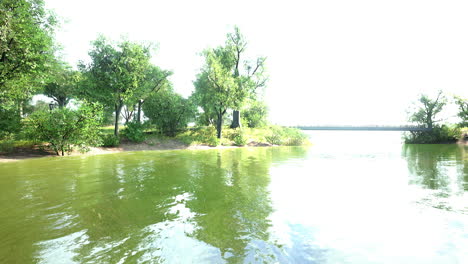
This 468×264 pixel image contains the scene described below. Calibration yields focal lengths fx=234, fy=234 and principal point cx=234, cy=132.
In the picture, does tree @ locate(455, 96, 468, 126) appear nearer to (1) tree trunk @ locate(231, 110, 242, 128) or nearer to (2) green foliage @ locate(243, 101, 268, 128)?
(2) green foliage @ locate(243, 101, 268, 128)

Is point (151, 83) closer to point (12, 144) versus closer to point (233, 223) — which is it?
point (12, 144)

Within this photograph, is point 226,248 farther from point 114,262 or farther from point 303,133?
point 303,133

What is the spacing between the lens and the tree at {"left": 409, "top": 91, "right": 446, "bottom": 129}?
54.6m

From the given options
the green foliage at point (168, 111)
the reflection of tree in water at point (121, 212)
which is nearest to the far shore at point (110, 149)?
the green foliage at point (168, 111)

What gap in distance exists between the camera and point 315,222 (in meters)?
5.15

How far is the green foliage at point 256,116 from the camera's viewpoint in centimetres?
5141

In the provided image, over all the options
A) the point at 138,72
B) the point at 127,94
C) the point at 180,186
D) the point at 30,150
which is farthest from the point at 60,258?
the point at 138,72

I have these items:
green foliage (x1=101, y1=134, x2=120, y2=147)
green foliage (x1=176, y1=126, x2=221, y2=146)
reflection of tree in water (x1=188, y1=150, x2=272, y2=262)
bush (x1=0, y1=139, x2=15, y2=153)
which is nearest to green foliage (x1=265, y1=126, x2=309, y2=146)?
Answer: green foliage (x1=176, y1=126, x2=221, y2=146)

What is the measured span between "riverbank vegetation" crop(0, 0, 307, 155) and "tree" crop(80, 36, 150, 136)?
4.7 inches

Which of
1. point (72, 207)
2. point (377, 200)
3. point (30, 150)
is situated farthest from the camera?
point (30, 150)

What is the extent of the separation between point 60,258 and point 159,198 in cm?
354

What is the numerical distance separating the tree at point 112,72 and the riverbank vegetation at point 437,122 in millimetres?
63050

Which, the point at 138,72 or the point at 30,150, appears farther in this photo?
the point at 138,72

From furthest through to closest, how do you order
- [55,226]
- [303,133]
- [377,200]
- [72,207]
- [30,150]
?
[303,133]
[30,150]
[377,200]
[72,207]
[55,226]
